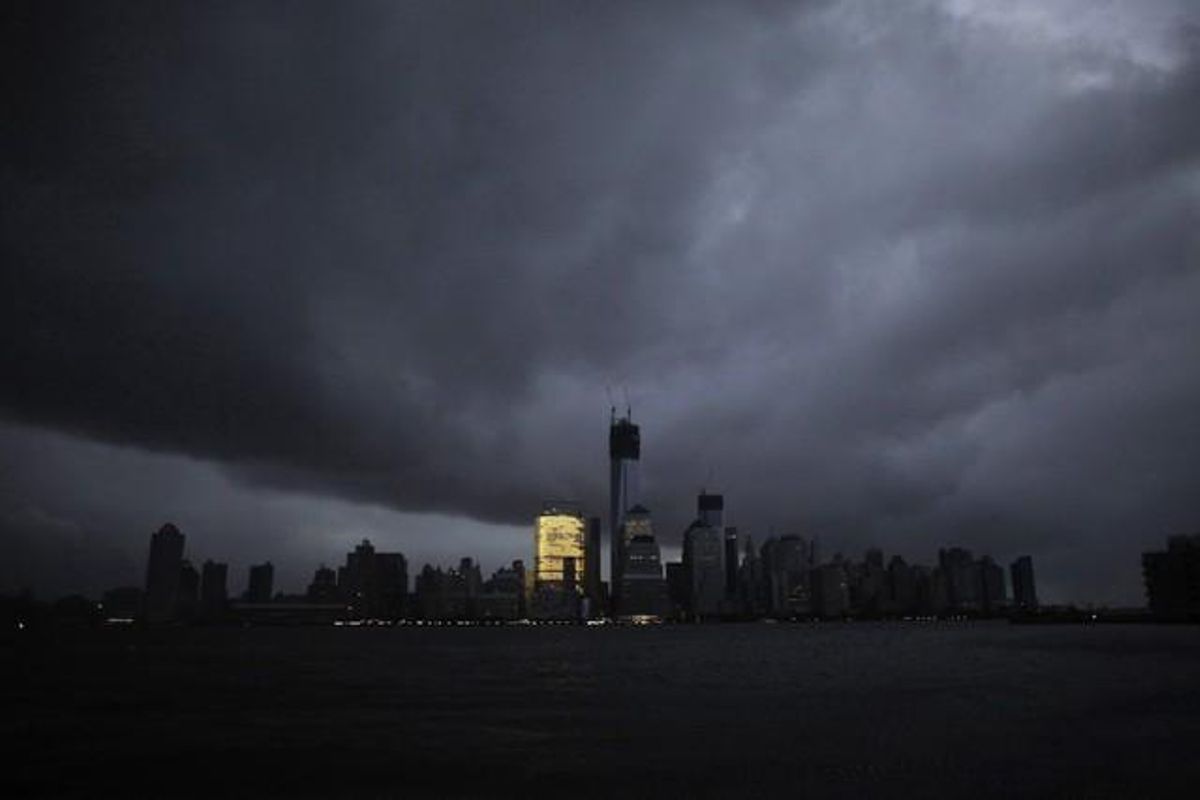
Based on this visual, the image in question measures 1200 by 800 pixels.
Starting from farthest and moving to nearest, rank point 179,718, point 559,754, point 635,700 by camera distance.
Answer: point 635,700 → point 179,718 → point 559,754

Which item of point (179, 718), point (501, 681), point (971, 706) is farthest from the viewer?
point (501, 681)

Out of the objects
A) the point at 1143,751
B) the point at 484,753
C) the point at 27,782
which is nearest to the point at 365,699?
the point at 484,753

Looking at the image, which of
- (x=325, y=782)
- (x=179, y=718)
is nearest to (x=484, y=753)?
(x=325, y=782)

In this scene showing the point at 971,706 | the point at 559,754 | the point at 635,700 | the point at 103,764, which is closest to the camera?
the point at 103,764

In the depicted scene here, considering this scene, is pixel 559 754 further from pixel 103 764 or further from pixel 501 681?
pixel 501 681

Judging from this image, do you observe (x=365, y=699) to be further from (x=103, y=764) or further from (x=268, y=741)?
(x=103, y=764)

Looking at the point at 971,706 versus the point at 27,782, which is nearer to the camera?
the point at 27,782
